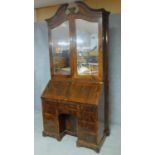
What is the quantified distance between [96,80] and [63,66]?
0.60 m

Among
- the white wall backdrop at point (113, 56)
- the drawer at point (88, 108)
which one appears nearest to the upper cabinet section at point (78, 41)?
the drawer at point (88, 108)

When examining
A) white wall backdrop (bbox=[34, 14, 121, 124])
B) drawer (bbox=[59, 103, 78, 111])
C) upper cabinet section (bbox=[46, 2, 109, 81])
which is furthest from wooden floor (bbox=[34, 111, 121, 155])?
upper cabinet section (bbox=[46, 2, 109, 81])

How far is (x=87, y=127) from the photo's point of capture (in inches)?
88.7

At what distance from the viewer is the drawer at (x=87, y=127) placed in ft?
7.24

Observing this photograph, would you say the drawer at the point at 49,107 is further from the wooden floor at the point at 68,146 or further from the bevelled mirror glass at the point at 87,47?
the bevelled mirror glass at the point at 87,47

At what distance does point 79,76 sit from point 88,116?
0.58 meters

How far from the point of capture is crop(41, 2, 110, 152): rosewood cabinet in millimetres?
2248

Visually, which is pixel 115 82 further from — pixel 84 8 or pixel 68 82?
pixel 84 8

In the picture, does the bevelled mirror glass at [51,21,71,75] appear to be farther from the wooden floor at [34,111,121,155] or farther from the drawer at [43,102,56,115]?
the wooden floor at [34,111,121,155]

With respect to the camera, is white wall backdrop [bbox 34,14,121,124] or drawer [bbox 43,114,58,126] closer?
drawer [bbox 43,114,58,126]

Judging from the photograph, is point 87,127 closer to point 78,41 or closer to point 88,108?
point 88,108
